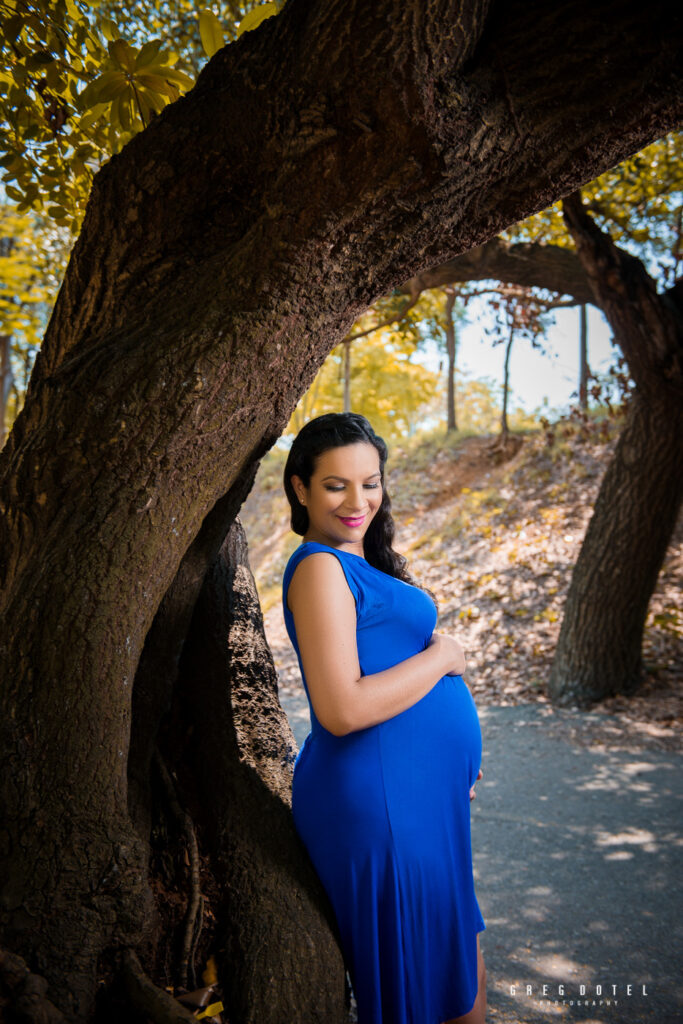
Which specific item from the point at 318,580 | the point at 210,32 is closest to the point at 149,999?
the point at 318,580

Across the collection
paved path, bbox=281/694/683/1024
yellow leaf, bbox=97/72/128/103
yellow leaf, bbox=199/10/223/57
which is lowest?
paved path, bbox=281/694/683/1024

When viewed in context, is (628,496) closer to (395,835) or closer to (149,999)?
(395,835)

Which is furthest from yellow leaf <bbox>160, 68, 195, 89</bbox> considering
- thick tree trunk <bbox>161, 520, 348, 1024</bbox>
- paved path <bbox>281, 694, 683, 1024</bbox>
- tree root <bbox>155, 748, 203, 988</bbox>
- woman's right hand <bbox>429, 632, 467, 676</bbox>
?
paved path <bbox>281, 694, 683, 1024</bbox>

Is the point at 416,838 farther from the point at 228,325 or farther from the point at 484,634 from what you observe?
the point at 484,634

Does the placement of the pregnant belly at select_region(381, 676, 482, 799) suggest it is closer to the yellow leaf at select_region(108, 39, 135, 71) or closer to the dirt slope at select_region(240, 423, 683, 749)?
the yellow leaf at select_region(108, 39, 135, 71)

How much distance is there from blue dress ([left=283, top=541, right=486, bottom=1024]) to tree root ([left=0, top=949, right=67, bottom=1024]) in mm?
806

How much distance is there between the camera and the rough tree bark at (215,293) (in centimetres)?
172

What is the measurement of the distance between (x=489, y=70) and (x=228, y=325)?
1038 millimetres

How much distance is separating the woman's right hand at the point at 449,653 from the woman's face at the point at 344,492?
0.42m

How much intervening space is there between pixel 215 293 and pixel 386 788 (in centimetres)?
146

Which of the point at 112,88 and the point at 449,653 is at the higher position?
the point at 112,88

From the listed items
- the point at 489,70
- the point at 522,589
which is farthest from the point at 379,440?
the point at 522,589

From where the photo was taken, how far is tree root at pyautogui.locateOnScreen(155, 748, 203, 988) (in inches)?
78.4

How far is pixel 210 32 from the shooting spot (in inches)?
84.8
